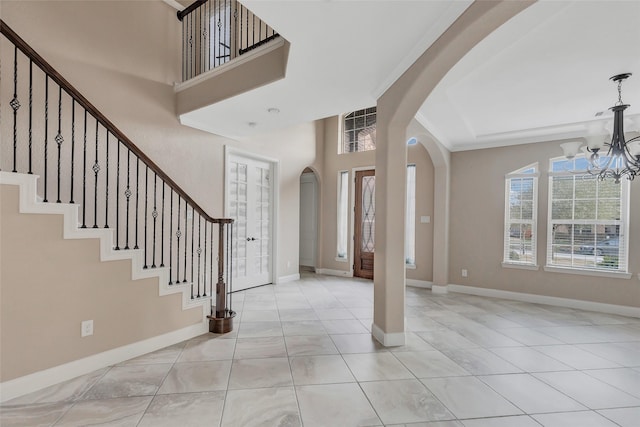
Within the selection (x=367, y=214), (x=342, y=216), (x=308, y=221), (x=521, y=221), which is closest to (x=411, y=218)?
(x=367, y=214)

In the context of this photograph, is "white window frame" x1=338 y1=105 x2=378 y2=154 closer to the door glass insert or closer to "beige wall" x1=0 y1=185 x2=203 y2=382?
the door glass insert

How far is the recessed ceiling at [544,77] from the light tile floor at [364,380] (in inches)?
93.1

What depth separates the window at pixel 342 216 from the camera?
6.62 meters

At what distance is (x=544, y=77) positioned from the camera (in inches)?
115

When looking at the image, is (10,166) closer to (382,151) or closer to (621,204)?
(382,151)

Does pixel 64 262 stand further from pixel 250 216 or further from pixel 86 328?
pixel 250 216

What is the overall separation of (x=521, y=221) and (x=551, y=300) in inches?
50.6

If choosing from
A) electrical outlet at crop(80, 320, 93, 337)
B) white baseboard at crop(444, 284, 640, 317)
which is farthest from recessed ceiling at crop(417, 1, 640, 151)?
electrical outlet at crop(80, 320, 93, 337)

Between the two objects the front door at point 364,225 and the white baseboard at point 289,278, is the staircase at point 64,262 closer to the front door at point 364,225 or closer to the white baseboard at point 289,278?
the white baseboard at point 289,278

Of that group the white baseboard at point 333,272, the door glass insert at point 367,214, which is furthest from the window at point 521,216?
the white baseboard at point 333,272

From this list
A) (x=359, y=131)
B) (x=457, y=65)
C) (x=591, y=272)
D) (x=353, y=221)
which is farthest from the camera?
(x=359, y=131)

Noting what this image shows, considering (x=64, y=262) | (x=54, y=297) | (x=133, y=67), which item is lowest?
(x=54, y=297)

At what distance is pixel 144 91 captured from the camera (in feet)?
12.0

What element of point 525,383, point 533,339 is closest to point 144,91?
point 525,383
